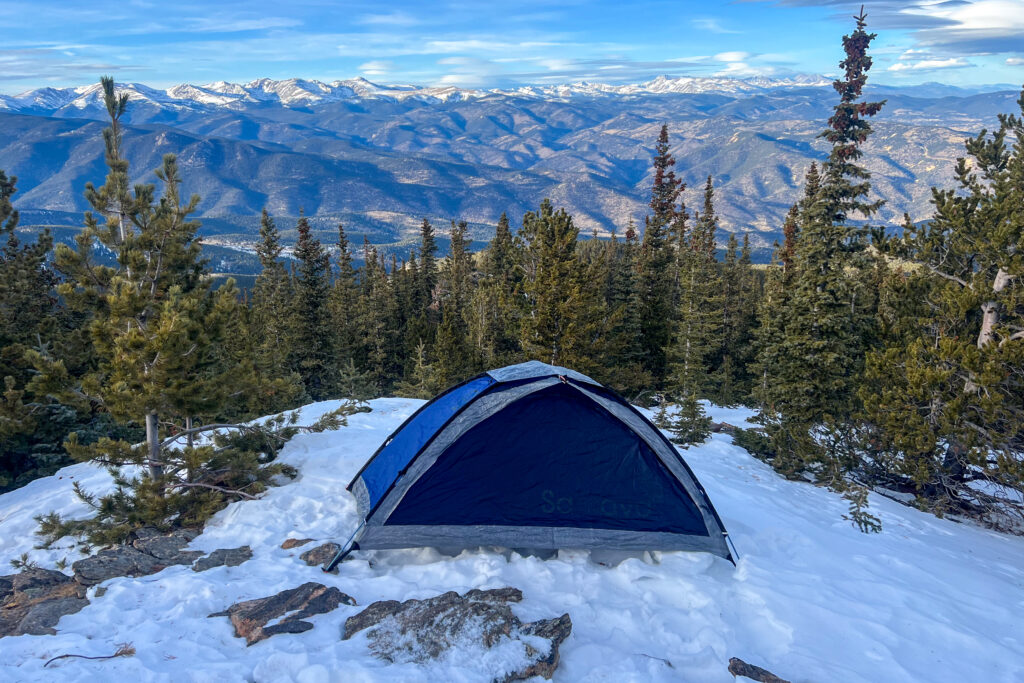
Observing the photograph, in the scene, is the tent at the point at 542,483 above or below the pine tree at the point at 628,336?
above

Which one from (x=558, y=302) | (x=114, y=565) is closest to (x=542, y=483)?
(x=114, y=565)

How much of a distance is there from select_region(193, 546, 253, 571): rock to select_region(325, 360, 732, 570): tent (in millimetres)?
1743

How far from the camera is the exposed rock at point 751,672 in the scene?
18.5ft

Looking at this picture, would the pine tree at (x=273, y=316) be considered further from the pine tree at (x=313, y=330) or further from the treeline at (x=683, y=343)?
the treeline at (x=683, y=343)

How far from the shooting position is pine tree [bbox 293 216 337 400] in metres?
38.6

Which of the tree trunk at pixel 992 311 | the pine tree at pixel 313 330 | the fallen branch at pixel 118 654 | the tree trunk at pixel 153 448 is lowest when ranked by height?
the pine tree at pixel 313 330

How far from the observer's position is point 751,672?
18.9ft

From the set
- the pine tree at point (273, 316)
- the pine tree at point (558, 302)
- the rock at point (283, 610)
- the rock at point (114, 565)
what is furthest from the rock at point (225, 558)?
the pine tree at point (273, 316)

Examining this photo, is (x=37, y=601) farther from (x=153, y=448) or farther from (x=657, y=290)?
(x=657, y=290)

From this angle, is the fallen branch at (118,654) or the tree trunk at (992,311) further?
the tree trunk at (992,311)

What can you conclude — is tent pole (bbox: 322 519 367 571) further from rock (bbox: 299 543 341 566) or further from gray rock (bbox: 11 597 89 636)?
gray rock (bbox: 11 597 89 636)

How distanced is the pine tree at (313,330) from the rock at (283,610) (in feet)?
107

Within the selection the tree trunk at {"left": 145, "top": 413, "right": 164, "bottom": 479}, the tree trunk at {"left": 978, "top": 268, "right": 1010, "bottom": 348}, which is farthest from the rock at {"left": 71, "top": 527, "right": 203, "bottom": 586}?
the tree trunk at {"left": 978, "top": 268, "right": 1010, "bottom": 348}

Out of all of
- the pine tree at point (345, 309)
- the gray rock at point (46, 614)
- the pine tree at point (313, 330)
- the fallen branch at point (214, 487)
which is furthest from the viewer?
the pine tree at point (345, 309)
